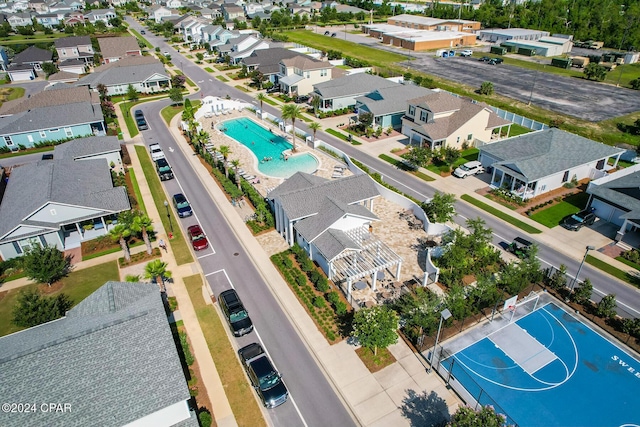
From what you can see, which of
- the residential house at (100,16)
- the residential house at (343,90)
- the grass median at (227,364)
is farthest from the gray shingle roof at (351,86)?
the residential house at (100,16)

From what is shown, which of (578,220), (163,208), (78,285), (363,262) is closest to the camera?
(363,262)

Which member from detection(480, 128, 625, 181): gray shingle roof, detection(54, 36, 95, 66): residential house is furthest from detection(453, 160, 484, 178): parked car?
detection(54, 36, 95, 66): residential house

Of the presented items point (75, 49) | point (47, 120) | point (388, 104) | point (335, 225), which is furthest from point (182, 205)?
point (75, 49)

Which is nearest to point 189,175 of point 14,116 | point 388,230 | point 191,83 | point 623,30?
point 388,230

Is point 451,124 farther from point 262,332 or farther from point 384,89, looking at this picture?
point 262,332

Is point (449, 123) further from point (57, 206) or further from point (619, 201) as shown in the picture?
point (57, 206)
